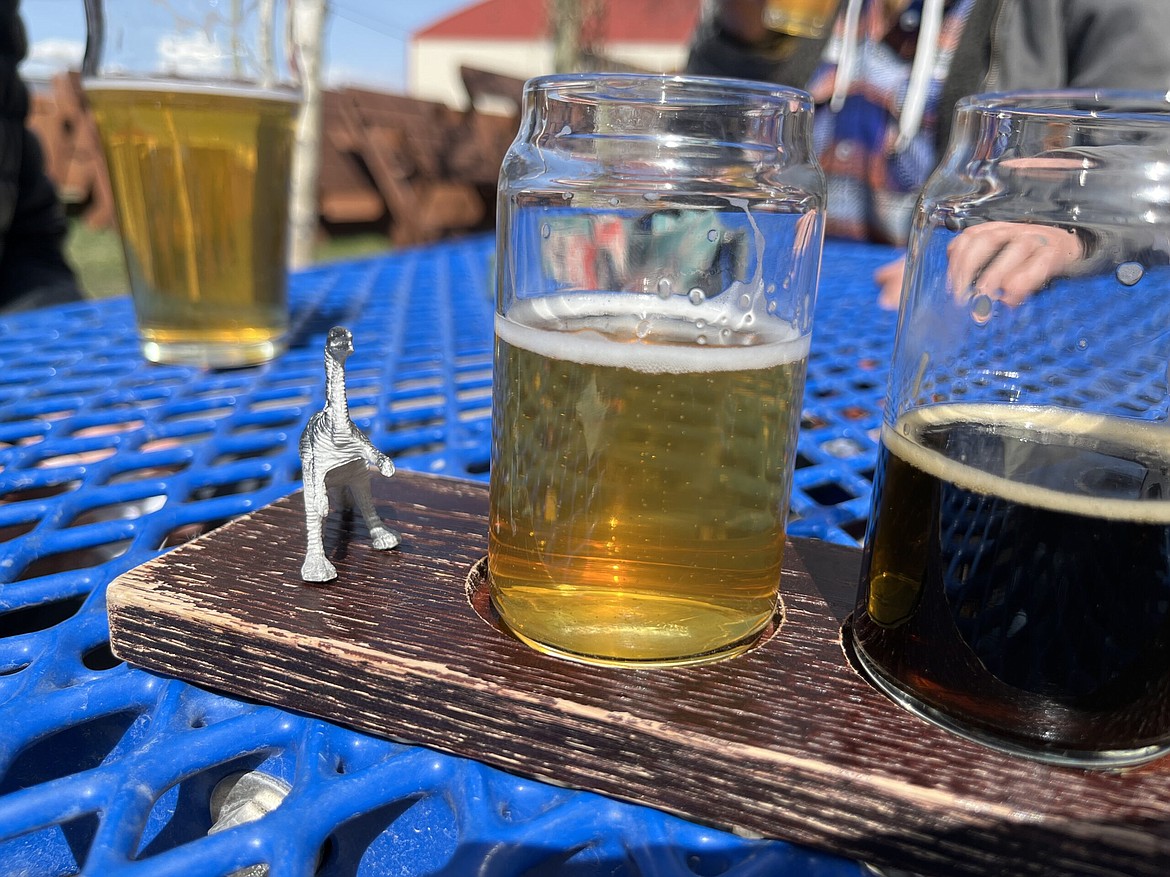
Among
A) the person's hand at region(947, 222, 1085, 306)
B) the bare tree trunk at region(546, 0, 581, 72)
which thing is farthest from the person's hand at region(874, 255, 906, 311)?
the bare tree trunk at region(546, 0, 581, 72)

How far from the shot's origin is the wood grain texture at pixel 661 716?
439 millimetres

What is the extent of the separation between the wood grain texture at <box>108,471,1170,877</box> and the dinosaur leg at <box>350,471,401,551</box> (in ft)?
0.08

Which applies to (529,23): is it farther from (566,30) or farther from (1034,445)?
(1034,445)

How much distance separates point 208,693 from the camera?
→ 557 mm

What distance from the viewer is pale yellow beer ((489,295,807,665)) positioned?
20.7 inches

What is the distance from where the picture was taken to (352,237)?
791cm

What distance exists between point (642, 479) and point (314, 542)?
0.80ft

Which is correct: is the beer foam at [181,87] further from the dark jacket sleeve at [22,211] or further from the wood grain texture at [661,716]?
the dark jacket sleeve at [22,211]

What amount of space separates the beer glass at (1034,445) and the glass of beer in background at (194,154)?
898 millimetres

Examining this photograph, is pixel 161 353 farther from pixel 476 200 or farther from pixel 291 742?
pixel 476 200

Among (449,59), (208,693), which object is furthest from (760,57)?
(449,59)

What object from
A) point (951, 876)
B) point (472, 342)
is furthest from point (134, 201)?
point (951, 876)

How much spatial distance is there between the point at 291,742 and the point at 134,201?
88 centimetres

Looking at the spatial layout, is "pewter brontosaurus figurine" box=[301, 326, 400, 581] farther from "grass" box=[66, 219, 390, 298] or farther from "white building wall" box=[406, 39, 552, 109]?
"white building wall" box=[406, 39, 552, 109]
